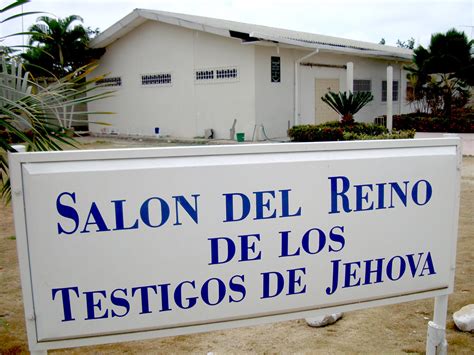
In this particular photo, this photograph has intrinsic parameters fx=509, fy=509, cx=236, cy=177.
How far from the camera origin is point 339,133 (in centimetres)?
1307

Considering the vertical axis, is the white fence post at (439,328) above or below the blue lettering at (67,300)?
below

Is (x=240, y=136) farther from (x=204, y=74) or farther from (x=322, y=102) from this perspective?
(x=322, y=102)

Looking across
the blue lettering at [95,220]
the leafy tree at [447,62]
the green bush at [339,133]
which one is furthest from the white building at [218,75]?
the blue lettering at [95,220]

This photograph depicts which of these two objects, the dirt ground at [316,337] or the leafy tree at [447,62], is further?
the leafy tree at [447,62]

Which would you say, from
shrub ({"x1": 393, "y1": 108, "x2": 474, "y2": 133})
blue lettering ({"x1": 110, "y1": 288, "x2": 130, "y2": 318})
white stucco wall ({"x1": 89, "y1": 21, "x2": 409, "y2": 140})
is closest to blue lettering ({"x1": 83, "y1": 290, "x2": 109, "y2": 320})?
blue lettering ({"x1": 110, "y1": 288, "x2": 130, "y2": 318})

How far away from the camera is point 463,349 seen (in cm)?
296

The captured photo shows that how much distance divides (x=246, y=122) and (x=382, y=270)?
14278 millimetres

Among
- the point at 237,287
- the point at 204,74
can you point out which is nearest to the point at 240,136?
the point at 204,74

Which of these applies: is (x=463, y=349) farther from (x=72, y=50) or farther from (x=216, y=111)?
(x=72, y=50)

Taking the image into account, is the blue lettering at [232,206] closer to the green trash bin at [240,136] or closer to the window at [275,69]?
the green trash bin at [240,136]

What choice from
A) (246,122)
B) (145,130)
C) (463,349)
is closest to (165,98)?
(145,130)

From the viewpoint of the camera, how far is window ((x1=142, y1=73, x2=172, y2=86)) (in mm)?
18778

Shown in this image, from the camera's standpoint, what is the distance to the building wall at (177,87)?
647 inches

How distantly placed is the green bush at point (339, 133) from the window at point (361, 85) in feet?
19.7
